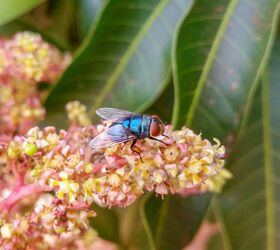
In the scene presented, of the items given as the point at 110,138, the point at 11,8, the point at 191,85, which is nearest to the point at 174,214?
the point at 191,85

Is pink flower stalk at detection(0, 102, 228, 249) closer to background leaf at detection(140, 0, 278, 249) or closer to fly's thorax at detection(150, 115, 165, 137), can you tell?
fly's thorax at detection(150, 115, 165, 137)

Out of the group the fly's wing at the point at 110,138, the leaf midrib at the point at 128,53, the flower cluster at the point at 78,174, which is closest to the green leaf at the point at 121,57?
the leaf midrib at the point at 128,53

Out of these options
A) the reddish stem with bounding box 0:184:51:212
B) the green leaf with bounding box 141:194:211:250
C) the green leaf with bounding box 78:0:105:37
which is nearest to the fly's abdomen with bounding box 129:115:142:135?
the reddish stem with bounding box 0:184:51:212

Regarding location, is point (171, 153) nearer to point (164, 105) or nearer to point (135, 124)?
point (135, 124)

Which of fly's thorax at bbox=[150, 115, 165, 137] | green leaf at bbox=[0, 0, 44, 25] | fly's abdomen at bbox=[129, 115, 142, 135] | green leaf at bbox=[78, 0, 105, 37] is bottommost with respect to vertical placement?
fly's abdomen at bbox=[129, 115, 142, 135]

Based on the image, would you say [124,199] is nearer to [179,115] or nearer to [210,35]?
[179,115]

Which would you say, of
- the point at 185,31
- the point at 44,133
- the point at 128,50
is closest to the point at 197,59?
the point at 185,31
